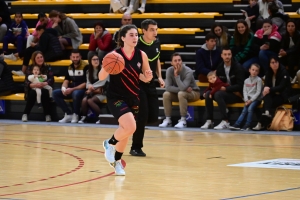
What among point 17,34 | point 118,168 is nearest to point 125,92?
point 118,168

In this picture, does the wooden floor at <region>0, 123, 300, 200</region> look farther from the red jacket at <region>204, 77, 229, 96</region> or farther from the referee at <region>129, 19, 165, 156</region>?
the red jacket at <region>204, 77, 229, 96</region>

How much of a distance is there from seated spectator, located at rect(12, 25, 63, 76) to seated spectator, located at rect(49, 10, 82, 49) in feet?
0.89

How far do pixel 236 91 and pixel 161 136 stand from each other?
8.55ft

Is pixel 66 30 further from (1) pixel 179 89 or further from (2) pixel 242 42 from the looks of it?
(2) pixel 242 42

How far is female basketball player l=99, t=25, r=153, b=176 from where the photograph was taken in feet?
25.8

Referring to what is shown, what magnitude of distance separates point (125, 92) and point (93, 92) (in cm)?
779

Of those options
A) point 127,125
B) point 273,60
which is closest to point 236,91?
point 273,60

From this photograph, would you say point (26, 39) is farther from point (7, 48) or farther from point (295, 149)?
point (295, 149)

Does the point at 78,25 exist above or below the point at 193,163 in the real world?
above

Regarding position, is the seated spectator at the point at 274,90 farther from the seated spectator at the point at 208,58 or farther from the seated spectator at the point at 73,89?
the seated spectator at the point at 73,89

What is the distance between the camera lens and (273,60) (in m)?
14.1

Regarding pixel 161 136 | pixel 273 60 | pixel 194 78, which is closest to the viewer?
pixel 161 136

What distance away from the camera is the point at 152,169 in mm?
8398

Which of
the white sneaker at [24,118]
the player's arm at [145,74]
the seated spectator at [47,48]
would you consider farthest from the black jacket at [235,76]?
the player's arm at [145,74]
